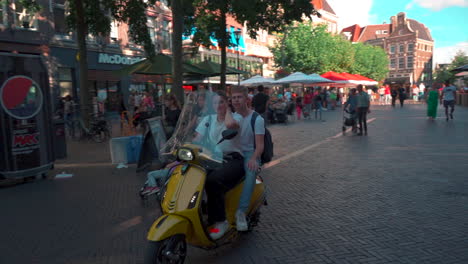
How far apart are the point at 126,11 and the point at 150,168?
314 inches

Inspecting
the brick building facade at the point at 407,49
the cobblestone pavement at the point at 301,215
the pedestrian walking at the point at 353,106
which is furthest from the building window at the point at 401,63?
the cobblestone pavement at the point at 301,215

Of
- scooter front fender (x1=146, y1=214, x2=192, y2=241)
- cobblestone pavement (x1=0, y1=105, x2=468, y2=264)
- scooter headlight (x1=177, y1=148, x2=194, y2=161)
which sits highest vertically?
scooter headlight (x1=177, y1=148, x2=194, y2=161)

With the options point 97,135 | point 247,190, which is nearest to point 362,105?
point 97,135

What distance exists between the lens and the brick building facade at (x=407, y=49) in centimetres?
7900

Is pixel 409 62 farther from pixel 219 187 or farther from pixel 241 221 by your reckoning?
pixel 219 187

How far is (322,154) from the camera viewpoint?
367 inches

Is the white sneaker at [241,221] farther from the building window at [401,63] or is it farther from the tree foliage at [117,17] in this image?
the building window at [401,63]

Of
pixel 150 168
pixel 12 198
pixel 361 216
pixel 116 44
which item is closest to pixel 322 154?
pixel 150 168

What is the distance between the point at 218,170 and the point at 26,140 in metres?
5.27

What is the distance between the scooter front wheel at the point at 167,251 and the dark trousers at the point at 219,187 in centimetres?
44

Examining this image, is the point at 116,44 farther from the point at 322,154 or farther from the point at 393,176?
the point at 393,176

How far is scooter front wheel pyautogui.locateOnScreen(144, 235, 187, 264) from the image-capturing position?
9.70 ft

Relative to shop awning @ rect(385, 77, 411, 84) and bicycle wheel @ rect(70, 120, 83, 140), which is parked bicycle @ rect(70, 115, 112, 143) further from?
shop awning @ rect(385, 77, 411, 84)

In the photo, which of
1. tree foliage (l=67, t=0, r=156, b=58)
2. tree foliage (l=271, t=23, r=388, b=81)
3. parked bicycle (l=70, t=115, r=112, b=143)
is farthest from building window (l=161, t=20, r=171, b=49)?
parked bicycle (l=70, t=115, r=112, b=143)
